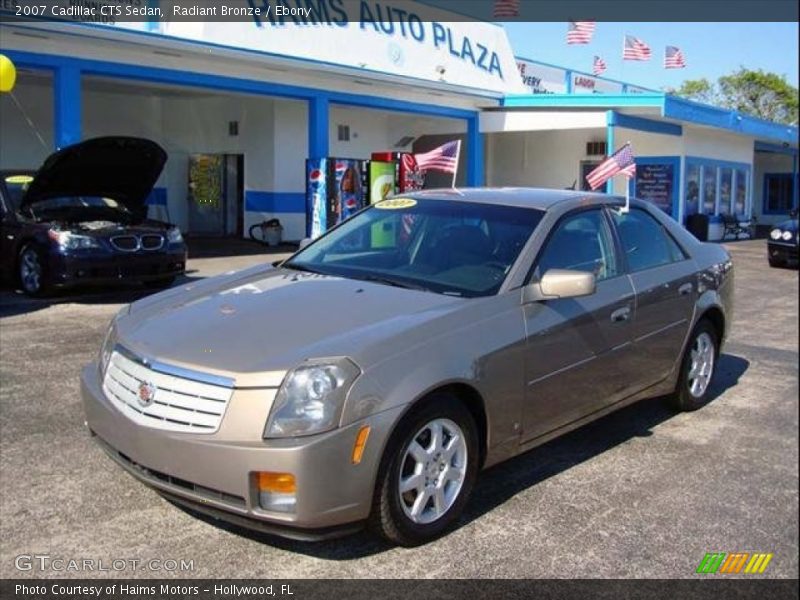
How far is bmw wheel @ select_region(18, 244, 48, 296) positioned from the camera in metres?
10.2

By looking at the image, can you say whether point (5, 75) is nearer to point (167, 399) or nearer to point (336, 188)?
point (167, 399)

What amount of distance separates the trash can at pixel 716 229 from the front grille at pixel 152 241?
18991mm

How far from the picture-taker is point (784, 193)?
36969 mm

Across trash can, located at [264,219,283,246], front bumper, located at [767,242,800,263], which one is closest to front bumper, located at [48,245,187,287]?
trash can, located at [264,219,283,246]

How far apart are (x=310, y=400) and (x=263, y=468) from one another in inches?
12.6

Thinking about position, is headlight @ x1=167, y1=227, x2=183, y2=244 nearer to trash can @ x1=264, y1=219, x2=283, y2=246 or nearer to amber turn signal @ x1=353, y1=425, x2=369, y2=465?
amber turn signal @ x1=353, y1=425, x2=369, y2=465

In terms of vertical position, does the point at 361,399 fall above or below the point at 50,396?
above

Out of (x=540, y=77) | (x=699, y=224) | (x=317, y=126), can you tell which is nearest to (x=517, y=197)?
(x=317, y=126)

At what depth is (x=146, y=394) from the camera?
3.52 meters

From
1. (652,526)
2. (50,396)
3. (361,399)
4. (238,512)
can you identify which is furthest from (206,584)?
(50,396)

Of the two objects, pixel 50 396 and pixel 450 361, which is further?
pixel 50 396

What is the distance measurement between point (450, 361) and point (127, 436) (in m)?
1.46

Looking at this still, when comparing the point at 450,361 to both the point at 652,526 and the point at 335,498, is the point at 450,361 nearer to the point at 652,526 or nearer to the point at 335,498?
the point at 335,498

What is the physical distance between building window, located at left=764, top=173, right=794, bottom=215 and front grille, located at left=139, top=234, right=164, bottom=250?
1297 inches
